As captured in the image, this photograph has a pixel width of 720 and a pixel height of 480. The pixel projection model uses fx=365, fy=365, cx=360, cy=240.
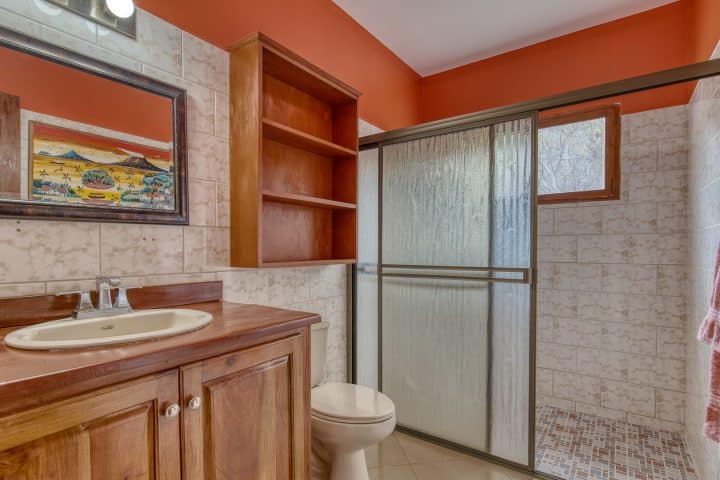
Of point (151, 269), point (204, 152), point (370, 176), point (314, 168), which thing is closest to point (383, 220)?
point (370, 176)

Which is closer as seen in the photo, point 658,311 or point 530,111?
point 530,111

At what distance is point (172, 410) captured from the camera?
0.86m

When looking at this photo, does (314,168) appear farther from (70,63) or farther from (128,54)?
(70,63)

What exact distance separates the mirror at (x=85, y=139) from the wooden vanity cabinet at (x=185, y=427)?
27.6 inches

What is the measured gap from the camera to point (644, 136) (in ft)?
7.95

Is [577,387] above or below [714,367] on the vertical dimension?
below

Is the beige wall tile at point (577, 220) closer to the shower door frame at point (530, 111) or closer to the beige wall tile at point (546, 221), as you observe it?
the beige wall tile at point (546, 221)

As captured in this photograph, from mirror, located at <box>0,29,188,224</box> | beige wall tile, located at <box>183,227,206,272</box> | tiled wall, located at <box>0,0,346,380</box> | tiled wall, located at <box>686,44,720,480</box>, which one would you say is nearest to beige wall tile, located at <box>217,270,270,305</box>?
tiled wall, located at <box>0,0,346,380</box>

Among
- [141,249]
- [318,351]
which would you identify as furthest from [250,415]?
[318,351]

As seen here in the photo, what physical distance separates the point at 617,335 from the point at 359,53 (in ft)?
8.66

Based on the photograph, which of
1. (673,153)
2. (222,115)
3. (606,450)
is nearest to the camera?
(222,115)

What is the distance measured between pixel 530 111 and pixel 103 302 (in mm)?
2000

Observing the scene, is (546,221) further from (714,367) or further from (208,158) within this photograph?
(208,158)

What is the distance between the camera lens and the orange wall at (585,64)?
2.32m
